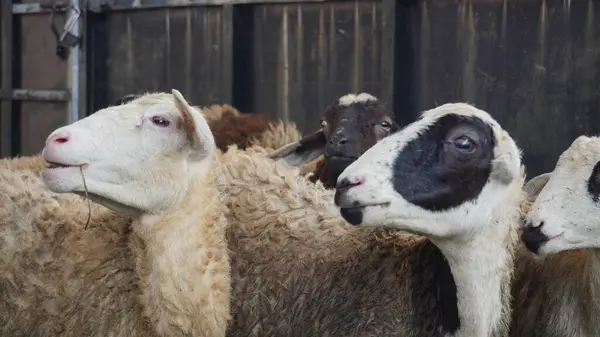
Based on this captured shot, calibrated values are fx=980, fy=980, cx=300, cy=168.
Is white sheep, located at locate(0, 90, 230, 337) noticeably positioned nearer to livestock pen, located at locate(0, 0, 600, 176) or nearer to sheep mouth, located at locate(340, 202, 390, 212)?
sheep mouth, located at locate(340, 202, 390, 212)

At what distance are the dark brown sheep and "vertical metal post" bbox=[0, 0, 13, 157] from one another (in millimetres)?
4303

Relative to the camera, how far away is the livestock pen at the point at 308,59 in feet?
21.6

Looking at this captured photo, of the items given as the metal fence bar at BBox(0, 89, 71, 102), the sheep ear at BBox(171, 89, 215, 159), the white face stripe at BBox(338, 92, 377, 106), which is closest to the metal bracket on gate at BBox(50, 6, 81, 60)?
the metal fence bar at BBox(0, 89, 71, 102)

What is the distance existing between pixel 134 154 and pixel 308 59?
11.7ft

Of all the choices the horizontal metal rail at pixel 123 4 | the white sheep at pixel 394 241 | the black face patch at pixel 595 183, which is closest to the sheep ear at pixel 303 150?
the white sheep at pixel 394 241

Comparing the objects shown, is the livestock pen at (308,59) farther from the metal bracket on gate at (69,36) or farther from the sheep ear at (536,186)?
the sheep ear at (536,186)

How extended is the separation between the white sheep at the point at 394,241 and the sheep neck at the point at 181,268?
427 mm

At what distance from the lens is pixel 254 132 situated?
268 inches

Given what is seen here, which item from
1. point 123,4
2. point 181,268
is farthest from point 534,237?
point 123,4

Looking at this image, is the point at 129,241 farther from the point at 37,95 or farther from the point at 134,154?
the point at 37,95

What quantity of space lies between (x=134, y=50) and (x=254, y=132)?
2.65 metres

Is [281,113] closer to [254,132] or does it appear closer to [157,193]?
[254,132]

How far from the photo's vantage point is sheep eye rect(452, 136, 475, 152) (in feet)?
14.2

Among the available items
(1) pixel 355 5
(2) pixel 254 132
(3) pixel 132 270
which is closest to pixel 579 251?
(3) pixel 132 270
